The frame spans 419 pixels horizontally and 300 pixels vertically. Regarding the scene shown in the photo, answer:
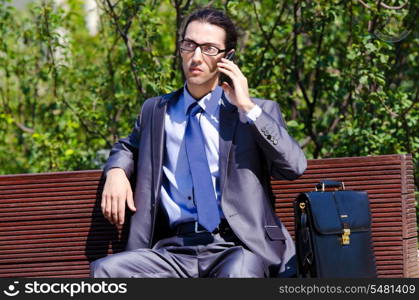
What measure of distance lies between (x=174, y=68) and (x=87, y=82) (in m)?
1.12

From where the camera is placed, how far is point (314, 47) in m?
6.51

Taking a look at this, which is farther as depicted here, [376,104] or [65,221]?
[376,104]

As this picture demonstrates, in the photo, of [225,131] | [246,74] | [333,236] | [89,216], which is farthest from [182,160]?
[246,74]

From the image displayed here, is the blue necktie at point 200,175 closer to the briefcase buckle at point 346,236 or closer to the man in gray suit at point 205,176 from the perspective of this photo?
the man in gray suit at point 205,176

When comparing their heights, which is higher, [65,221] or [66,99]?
[66,99]

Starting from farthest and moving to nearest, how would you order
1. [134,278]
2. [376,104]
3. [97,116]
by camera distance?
[97,116], [376,104], [134,278]

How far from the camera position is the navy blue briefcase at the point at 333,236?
3723 millimetres

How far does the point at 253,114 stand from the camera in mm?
3898

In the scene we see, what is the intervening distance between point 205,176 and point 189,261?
411mm

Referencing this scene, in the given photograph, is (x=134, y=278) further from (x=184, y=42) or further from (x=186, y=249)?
(x=184, y=42)

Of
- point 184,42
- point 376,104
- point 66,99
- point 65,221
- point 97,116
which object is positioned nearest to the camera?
point 184,42

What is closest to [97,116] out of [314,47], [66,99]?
[66,99]

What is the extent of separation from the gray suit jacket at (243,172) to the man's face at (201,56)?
6.9 inches

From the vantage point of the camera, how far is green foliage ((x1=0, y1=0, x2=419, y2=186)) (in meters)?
5.88
